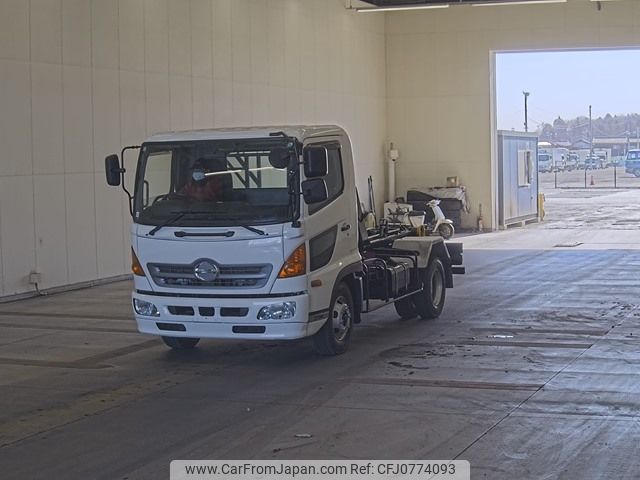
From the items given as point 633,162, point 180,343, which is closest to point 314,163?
point 180,343

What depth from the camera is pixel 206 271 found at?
1141 cm

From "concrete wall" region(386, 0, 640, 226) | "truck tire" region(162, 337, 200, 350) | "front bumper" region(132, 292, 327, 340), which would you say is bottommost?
"truck tire" region(162, 337, 200, 350)

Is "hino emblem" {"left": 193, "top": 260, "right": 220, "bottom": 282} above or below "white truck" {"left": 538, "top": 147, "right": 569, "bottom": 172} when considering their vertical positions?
below

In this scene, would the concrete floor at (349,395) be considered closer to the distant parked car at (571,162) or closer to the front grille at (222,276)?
the front grille at (222,276)

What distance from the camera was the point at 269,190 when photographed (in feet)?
37.8

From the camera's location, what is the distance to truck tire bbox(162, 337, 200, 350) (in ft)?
42.2

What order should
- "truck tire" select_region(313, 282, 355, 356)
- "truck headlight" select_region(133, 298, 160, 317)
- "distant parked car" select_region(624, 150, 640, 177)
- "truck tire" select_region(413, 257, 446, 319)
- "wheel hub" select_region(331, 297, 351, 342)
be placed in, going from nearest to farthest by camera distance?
"truck headlight" select_region(133, 298, 160, 317), "truck tire" select_region(313, 282, 355, 356), "wheel hub" select_region(331, 297, 351, 342), "truck tire" select_region(413, 257, 446, 319), "distant parked car" select_region(624, 150, 640, 177)

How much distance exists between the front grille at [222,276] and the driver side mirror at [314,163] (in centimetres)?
109

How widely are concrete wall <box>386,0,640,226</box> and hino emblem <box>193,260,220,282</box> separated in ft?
79.5

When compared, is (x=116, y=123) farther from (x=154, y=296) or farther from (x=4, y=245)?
(x=154, y=296)

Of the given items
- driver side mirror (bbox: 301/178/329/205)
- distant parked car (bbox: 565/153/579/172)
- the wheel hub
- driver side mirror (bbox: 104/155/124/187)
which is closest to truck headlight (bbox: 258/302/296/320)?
the wheel hub

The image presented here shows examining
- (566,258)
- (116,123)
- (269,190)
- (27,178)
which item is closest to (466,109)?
(566,258)

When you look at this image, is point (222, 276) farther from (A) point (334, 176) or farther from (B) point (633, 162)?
(B) point (633, 162)

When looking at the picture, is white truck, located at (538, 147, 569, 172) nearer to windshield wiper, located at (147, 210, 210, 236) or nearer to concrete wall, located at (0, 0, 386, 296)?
concrete wall, located at (0, 0, 386, 296)
